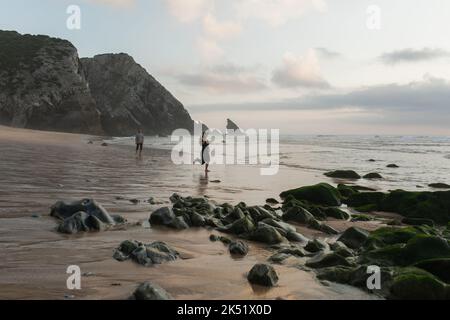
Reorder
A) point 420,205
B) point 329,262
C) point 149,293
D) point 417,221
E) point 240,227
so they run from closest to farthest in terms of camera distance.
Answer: point 149,293, point 329,262, point 240,227, point 417,221, point 420,205

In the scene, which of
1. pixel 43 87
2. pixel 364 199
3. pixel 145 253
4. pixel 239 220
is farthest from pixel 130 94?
pixel 145 253

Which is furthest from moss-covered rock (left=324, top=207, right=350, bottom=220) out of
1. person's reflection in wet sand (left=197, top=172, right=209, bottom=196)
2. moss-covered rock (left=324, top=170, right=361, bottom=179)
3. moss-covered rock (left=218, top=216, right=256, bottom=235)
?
moss-covered rock (left=324, top=170, right=361, bottom=179)

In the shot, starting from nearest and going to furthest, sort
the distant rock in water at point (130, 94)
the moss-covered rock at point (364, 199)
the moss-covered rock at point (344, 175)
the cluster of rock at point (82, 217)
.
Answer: the cluster of rock at point (82, 217) → the moss-covered rock at point (364, 199) → the moss-covered rock at point (344, 175) → the distant rock in water at point (130, 94)

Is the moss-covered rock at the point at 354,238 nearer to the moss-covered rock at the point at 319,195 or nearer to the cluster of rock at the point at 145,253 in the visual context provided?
the cluster of rock at the point at 145,253

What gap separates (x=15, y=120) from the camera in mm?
62312

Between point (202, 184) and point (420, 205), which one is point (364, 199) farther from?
point (202, 184)

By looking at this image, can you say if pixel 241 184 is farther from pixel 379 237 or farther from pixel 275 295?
pixel 275 295

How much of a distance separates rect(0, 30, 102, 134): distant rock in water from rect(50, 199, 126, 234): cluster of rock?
2463 inches

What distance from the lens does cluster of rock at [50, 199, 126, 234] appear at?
6.46 metres

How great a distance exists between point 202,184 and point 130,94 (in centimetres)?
10076

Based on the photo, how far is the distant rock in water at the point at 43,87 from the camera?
6324 centimetres

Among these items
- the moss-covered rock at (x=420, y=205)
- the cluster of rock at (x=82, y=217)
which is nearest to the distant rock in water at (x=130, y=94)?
the moss-covered rock at (x=420, y=205)

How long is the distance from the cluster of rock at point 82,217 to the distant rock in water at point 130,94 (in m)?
97.9

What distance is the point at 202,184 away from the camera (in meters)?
15.0
